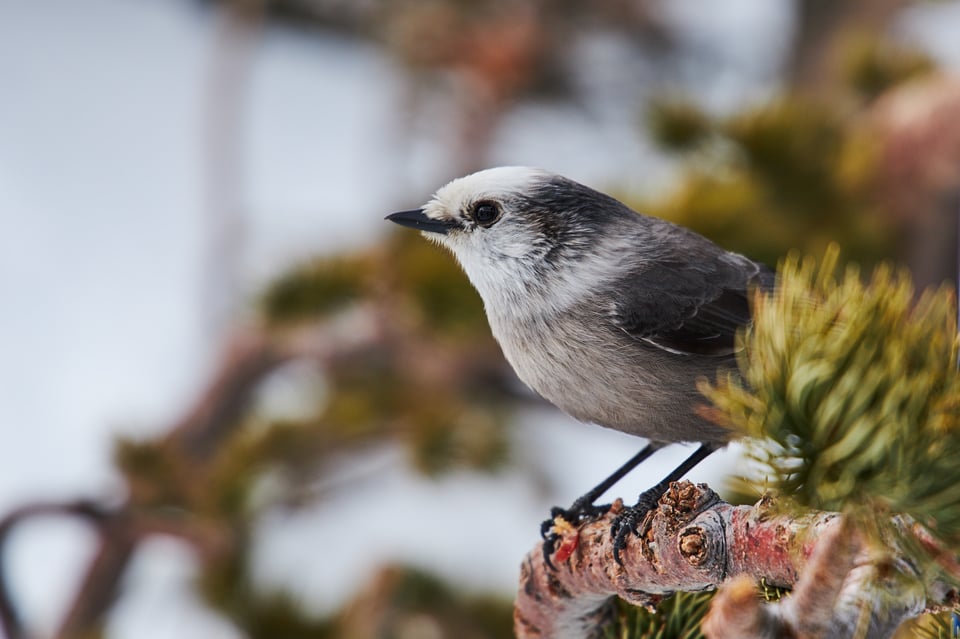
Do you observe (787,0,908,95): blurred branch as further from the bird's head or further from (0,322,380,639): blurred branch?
the bird's head

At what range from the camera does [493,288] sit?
0.87 m

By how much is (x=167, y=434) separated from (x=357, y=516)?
4.40 feet

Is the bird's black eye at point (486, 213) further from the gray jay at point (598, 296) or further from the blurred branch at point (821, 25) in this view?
the blurred branch at point (821, 25)

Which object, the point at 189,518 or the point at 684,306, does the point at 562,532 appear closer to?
the point at 684,306

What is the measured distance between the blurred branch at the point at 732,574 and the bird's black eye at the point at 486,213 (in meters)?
0.31

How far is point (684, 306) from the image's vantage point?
82cm

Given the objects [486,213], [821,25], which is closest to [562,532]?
[486,213]

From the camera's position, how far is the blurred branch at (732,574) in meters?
0.36

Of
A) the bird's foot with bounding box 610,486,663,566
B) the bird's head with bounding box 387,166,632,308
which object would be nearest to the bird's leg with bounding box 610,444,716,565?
the bird's foot with bounding box 610,486,663,566

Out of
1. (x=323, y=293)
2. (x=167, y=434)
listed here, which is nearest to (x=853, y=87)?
(x=323, y=293)

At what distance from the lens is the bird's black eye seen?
885 millimetres

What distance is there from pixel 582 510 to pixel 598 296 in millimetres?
190

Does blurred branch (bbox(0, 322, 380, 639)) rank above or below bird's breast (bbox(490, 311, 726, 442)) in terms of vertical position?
below

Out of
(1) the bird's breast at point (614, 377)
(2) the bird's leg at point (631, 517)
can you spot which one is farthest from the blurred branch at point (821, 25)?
(2) the bird's leg at point (631, 517)
